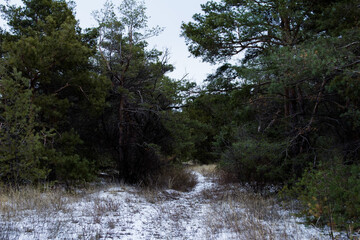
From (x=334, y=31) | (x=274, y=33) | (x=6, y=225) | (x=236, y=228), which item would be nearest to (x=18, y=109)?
(x=6, y=225)

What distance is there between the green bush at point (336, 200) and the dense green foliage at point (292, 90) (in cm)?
2

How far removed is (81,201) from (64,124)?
186 inches

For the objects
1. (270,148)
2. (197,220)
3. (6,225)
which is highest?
(270,148)

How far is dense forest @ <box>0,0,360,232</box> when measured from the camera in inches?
255

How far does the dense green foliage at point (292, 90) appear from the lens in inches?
234

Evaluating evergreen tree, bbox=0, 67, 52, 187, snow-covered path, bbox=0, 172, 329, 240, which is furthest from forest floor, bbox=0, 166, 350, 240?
evergreen tree, bbox=0, 67, 52, 187

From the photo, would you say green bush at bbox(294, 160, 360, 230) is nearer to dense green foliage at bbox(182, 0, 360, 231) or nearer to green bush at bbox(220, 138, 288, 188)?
dense green foliage at bbox(182, 0, 360, 231)

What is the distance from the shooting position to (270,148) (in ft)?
26.9

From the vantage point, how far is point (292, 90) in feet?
29.4

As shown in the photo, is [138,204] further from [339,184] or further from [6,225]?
[339,184]

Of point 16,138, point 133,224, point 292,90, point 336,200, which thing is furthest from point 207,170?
point 336,200

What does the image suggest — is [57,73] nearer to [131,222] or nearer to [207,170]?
[131,222]

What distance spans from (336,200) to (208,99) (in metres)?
5.43

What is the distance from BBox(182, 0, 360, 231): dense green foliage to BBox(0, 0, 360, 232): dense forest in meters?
0.04
